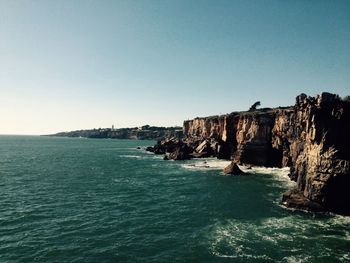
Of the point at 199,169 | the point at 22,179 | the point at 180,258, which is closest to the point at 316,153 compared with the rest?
the point at 180,258

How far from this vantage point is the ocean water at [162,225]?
108 ft

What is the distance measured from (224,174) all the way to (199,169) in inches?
456

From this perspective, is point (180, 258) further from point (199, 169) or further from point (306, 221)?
point (199, 169)

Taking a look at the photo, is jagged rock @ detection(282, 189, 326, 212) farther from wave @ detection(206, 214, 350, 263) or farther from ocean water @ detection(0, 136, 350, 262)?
wave @ detection(206, 214, 350, 263)

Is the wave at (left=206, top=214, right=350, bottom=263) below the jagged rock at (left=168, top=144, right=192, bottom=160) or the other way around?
below

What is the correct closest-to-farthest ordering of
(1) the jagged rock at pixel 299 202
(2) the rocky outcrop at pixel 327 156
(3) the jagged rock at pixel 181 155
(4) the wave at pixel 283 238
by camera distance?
1. (4) the wave at pixel 283 238
2. (2) the rocky outcrop at pixel 327 156
3. (1) the jagged rock at pixel 299 202
4. (3) the jagged rock at pixel 181 155

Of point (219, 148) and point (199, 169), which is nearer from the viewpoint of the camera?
point (199, 169)

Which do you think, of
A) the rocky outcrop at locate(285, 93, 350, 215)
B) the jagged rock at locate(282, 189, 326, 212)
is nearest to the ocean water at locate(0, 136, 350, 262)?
the jagged rock at locate(282, 189, 326, 212)

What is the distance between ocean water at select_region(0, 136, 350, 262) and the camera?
33031 mm

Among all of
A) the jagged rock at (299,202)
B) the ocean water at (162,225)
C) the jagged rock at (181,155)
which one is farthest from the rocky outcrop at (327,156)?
the jagged rock at (181,155)

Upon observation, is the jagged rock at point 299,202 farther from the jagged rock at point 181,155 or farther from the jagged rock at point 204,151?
the jagged rock at point 204,151

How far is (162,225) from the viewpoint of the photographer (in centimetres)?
4194

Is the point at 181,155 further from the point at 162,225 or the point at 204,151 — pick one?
the point at 162,225

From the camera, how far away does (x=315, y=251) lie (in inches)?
1323
